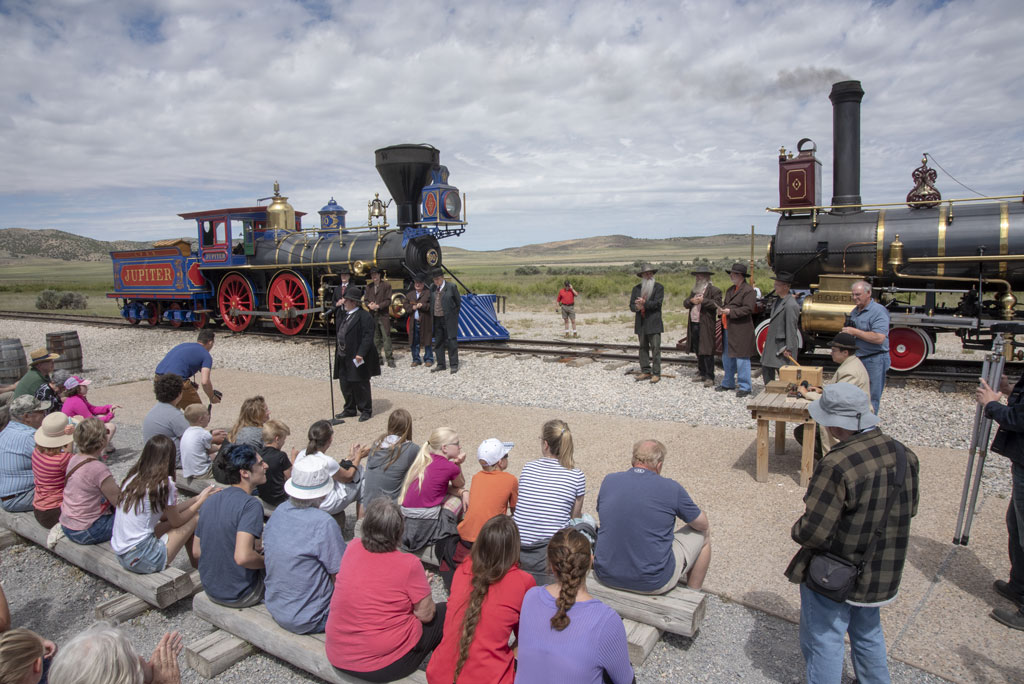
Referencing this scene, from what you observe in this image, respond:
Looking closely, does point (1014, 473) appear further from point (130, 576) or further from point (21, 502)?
point (21, 502)

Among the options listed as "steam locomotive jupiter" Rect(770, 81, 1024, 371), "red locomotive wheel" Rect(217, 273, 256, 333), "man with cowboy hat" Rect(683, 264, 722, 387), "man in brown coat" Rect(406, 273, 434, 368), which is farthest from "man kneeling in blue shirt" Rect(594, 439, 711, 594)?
"red locomotive wheel" Rect(217, 273, 256, 333)

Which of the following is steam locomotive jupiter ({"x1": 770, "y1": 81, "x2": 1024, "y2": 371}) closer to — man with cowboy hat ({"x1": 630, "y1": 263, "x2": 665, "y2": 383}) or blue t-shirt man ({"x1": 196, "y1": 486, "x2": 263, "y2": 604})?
man with cowboy hat ({"x1": 630, "y1": 263, "x2": 665, "y2": 383})

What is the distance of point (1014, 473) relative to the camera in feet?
12.6

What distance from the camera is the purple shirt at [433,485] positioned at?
4199mm

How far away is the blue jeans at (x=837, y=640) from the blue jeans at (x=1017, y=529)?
4.73 feet

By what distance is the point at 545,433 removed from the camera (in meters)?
4.11

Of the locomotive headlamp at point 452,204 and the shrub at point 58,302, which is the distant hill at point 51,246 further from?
the locomotive headlamp at point 452,204

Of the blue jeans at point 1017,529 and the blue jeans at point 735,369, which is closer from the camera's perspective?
the blue jeans at point 1017,529

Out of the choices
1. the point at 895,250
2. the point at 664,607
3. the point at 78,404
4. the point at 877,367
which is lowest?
the point at 664,607

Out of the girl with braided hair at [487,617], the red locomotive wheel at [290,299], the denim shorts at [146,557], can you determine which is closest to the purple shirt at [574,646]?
the girl with braided hair at [487,617]

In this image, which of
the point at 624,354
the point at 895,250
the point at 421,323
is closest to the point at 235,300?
the point at 421,323

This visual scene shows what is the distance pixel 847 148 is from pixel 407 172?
8.65 m

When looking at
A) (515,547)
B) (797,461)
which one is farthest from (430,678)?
(797,461)

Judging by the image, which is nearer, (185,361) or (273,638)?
(273,638)
